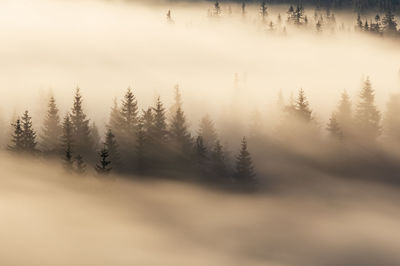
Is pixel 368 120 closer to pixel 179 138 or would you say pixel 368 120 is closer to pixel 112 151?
pixel 179 138

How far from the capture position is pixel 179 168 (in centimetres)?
9506

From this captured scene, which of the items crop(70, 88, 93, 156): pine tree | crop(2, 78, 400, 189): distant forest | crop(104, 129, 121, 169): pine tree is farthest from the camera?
crop(70, 88, 93, 156): pine tree

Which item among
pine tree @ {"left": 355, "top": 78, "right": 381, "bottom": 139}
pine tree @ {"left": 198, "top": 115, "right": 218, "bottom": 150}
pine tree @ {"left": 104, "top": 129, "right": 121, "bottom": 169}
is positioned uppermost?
pine tree @ {"left": 355, "top": 78, "right": 381, "bottom": 139}

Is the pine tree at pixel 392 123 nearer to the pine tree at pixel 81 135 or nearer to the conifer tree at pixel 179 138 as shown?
the conifer tree at pixel 179 138

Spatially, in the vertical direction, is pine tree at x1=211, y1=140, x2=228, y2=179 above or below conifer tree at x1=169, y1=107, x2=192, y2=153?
below

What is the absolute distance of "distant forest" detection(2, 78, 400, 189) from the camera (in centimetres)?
8950

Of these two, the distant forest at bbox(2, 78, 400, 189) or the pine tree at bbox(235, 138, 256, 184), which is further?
the pine tree at bbox(235, 138, 256, 184)

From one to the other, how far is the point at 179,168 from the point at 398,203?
29.3 metres

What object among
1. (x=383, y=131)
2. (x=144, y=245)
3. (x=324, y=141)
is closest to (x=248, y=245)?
(x=144, y=245)

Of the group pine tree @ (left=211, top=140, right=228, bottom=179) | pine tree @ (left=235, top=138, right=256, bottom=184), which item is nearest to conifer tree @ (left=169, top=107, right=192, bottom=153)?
pine tree @ (left=211, top=140, right=228, bottom=179)

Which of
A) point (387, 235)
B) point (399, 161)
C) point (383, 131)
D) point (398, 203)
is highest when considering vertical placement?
point (383, 131)

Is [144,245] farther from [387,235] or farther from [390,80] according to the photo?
[390,80]

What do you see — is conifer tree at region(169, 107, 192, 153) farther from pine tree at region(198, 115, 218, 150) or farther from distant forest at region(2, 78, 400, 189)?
pine tree at region(198, 115, 218, 150)

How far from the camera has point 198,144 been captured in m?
96.2
